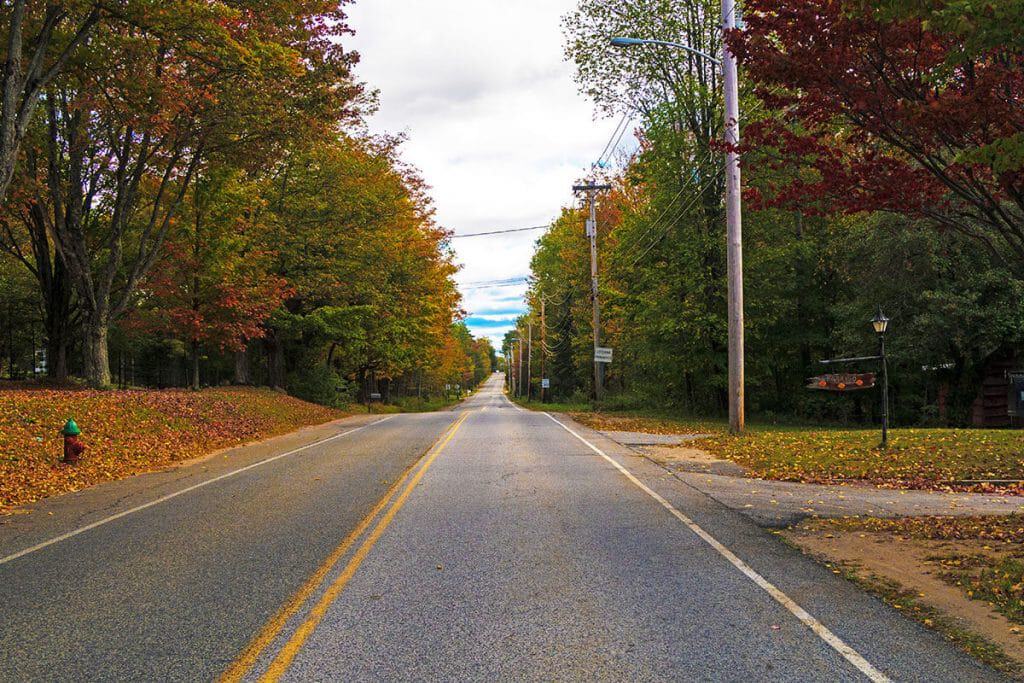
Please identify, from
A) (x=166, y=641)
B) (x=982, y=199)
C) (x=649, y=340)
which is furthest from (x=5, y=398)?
(x=649, y=340)

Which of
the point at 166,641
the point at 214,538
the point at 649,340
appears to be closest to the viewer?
the point at 166,641

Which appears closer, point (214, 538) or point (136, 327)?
point (214, 538)

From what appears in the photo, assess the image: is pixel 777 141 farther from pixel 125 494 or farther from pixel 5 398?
pixel 5 398

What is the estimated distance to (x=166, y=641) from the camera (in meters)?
4.29

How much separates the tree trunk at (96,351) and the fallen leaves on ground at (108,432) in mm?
1363

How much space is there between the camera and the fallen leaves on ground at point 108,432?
1130 cm

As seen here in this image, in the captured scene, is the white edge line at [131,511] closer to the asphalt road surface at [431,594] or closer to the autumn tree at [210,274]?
the asphalt road surface at [431,594]

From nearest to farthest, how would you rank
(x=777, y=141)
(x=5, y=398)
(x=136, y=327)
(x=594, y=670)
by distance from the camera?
(x=594, y=670) < (x=777, y=141) < (x=5, y=398) < (x=136, y=327)

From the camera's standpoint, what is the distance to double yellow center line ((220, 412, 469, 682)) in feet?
12.8

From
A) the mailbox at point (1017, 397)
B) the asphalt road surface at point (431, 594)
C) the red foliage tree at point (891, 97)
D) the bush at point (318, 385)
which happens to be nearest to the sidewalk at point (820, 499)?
the asphalt road surface at point (431, 594)

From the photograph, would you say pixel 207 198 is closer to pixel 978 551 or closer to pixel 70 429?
pixel 70 429

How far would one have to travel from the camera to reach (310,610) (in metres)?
4.83

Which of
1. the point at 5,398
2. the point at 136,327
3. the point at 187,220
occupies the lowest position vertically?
the point at 5,398

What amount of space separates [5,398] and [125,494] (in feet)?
23.7
